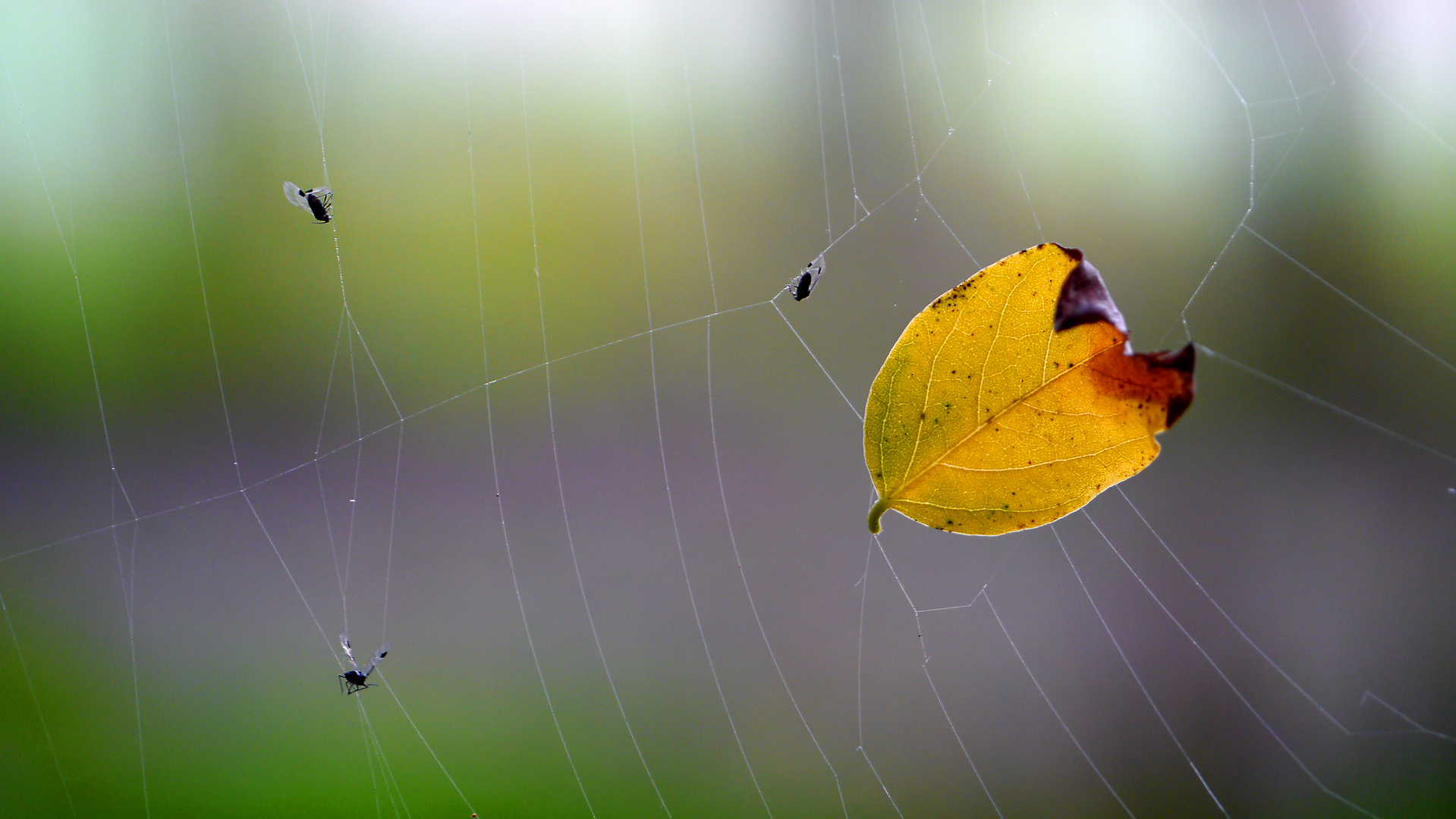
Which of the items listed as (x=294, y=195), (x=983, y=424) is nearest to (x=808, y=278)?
(x=983, y=424)

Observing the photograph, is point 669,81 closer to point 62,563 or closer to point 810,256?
point 810,256

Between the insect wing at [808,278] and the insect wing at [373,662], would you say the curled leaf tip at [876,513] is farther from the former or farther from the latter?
the insect wing at [373,662]

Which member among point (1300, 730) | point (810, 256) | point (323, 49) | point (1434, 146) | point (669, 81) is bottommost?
point (1300, 730)

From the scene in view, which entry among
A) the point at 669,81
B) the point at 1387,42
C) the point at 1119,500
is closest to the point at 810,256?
the point at 669,81

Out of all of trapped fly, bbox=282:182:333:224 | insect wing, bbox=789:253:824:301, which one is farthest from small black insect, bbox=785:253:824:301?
trapped fly, bbox=282:182:333:224

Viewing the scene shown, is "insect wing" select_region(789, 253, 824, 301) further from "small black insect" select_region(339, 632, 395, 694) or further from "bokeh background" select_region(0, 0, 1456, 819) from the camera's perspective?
"small black insect" select_region(339, 632, 395, 694)

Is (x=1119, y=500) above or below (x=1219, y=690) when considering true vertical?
above
